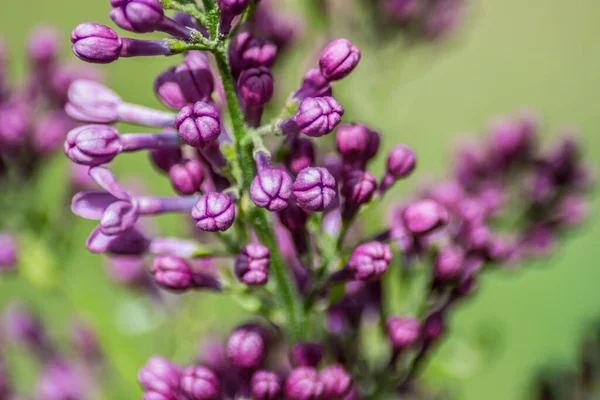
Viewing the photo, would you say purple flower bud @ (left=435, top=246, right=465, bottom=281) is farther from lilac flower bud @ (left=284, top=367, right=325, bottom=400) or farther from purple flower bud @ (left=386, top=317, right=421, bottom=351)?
lilac flower bud @ (left=284, top=367, right=325, bottom=400)

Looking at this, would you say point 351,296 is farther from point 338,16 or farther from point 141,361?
point 338,16

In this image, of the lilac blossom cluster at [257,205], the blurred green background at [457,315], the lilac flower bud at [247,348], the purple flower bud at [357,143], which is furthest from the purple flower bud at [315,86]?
the blurred green background at [457,315]

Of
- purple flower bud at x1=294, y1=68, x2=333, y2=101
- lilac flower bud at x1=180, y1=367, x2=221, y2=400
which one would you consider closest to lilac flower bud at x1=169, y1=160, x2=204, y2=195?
purple flower bud at x1=294, y1=68, x2=333, y2=101

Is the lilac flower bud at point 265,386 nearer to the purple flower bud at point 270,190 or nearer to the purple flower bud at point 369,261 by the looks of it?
the purple flower bud at point 369,261

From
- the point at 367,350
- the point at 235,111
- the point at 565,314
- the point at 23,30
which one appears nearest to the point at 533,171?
the point at 565,314

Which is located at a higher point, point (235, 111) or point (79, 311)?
point (235, 111)
